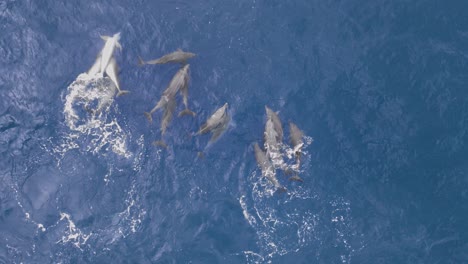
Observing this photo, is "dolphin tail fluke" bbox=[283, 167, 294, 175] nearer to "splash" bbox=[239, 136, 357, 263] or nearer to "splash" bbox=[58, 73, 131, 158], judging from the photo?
"splash" bbox=[239, 136, 357, 263]

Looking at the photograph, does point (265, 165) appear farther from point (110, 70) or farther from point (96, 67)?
point (96, 67)

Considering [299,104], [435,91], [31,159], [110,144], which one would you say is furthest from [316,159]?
[31,159]

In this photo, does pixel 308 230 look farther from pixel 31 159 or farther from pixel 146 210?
pixel 31 159

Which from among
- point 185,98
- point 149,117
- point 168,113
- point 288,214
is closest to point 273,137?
point 288,214

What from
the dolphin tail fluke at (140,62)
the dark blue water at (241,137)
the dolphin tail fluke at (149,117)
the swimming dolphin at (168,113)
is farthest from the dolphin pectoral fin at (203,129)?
the dolphin tail fluke at (140,62)

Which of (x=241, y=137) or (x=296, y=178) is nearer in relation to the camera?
(x=296, y=178)

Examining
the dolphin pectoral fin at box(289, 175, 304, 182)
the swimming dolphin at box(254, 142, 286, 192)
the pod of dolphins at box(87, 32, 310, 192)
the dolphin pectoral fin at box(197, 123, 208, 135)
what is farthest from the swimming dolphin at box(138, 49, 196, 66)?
the dolphin pectoral fin at box(289, 175, 304, 182)

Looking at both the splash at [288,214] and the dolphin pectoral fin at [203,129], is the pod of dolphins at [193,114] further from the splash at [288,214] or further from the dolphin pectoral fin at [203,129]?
the splash at [288,214]

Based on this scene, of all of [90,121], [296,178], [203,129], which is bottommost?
[296,178]
